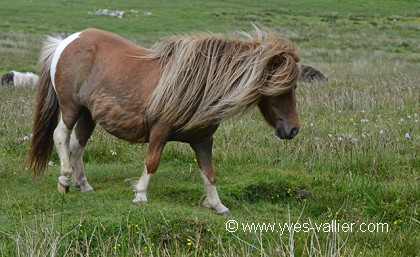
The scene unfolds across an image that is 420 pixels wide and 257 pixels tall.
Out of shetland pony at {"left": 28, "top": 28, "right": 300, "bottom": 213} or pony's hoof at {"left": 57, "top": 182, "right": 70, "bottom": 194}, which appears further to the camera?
pony's hoof at {"left": 57, "top": 182, "right": 70, "bottom": 194}

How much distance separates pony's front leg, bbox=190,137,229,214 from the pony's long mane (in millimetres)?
496

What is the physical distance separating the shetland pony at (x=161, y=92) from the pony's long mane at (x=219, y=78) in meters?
0.01

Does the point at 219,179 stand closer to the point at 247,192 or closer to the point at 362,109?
the point at 247,192

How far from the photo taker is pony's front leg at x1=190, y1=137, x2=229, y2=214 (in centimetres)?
695

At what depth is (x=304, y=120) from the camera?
11.3 m

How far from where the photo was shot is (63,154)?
7723mm

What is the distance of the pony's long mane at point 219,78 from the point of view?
649 cm

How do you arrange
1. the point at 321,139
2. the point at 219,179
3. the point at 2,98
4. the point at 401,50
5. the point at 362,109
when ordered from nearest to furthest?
the point at 219,179 < the point at 321,139 < the point at 362,109 < the point at 2,98 < the point at 401,50

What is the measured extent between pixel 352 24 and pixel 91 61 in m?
49.8

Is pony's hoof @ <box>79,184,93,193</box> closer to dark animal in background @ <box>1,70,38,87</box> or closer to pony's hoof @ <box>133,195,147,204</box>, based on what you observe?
pony's hoof @ <box>133,195,147,204</box>

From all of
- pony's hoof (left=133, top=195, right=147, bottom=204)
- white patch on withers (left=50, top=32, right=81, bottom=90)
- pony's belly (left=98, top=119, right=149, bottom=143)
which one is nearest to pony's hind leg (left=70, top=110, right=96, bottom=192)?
white patch on withers (left=50, top=32, right=81, bottom=90)

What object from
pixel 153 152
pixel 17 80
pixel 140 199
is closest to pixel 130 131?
pixel 153 152

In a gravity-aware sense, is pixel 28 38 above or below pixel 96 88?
below

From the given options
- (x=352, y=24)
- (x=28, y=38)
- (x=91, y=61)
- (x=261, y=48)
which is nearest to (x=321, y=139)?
(x=261, y=48)
